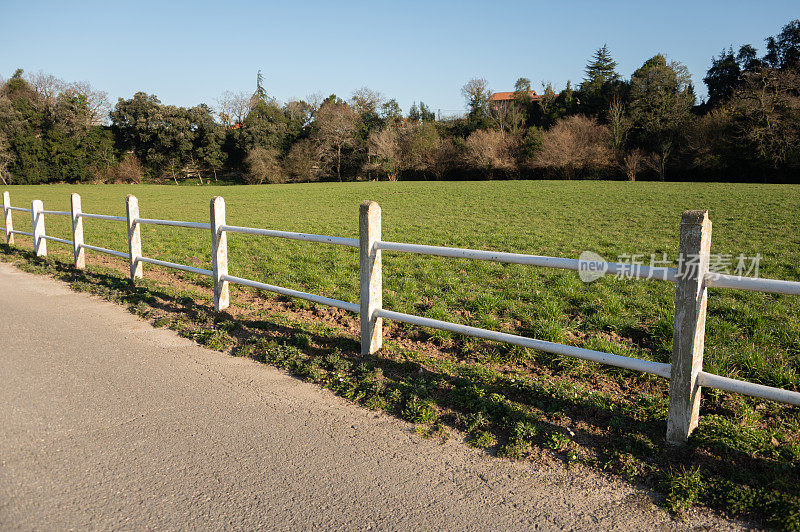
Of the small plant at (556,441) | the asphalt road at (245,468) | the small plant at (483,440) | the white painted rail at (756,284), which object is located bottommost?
the asphalt road at (245,468)

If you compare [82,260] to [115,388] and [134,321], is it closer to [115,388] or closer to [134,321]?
[134,321]

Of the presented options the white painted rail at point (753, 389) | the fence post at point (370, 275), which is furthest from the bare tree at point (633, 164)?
the white painted rail at point (753, 389)

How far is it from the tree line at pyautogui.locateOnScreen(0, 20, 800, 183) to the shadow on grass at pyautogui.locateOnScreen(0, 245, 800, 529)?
46119 millimetres

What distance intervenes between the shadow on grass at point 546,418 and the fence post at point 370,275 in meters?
0.18

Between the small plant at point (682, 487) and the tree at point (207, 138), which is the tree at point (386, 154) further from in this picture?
the small plant at point (682, 487)

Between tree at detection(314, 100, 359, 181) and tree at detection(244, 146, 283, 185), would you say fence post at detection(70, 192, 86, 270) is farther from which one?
tree at detection(314, 100, 359, 181)

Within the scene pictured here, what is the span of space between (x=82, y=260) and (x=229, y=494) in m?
8.95

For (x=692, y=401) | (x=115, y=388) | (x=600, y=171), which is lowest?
(x=115, y=388)

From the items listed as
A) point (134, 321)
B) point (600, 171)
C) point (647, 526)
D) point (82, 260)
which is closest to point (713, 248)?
point (647, 526)

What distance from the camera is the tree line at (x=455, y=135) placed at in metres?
44.3

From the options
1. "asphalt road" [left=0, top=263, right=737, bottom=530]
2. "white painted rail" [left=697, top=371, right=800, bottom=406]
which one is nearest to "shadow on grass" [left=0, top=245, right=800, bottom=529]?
"asphalt road" [left=0, top=263, right=737, bottom=530]

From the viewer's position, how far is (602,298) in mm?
7000

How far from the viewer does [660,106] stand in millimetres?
52656

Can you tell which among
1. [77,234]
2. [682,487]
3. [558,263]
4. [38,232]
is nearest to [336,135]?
[38,232]
